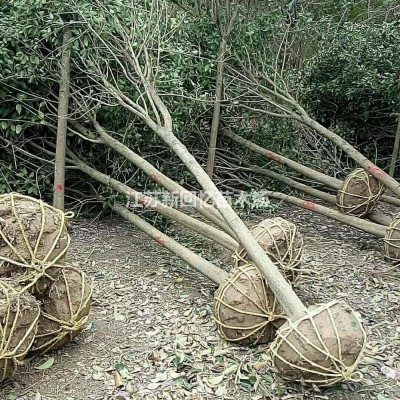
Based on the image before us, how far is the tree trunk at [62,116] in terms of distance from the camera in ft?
16.7

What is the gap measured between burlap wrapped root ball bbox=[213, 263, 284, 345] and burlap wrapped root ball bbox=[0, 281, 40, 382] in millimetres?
1210

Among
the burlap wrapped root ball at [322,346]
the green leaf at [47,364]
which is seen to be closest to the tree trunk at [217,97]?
the green leaf at [47,364]

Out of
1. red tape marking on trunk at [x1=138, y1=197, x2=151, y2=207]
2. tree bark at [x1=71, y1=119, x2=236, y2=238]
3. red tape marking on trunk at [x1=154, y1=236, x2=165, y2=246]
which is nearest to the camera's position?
tree bark at [x1=71, y1=119, x2=236, y2=238]

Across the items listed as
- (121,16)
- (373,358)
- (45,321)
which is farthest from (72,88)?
(373,358)

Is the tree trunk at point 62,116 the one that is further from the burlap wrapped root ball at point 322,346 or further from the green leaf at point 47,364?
the burlap wrapped root ball at point 322,346

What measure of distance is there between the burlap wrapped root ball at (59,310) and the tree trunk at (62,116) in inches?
76.3

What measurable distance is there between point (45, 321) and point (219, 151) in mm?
4789

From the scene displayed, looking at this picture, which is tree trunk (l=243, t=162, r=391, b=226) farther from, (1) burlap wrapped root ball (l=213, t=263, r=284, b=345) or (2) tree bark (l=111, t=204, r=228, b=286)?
(1) burlap wrapped root ball (l=213, t=263, r=284, b=345)

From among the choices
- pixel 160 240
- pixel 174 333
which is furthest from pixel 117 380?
pixel 160 240

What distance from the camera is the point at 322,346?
9.53 feet

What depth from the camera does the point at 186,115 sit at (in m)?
6.95

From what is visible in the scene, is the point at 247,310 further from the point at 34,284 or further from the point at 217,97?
the point at 217,97

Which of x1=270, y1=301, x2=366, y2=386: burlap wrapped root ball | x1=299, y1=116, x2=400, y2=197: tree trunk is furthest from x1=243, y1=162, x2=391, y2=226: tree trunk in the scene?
x1=270, y1=301, x2=366, y2=386: burlap wrapped root ball

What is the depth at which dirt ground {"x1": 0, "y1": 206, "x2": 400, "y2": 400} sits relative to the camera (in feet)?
10.7
